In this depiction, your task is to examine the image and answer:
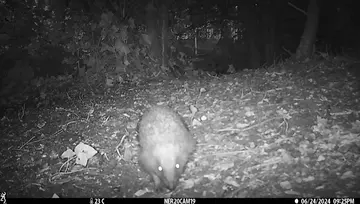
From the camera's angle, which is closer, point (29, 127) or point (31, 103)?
point (29, 127)

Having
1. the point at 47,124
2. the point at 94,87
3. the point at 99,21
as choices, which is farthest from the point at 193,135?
the point at 99,21

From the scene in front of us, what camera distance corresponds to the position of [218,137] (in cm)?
505

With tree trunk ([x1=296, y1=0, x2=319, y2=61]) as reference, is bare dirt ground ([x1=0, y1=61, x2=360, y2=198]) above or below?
below

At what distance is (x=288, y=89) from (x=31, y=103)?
7.70 metres

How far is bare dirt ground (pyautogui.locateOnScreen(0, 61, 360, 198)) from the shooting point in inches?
147

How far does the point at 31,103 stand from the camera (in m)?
8.12

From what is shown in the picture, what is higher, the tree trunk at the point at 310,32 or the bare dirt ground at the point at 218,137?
the tree trunk at the point at 310,32

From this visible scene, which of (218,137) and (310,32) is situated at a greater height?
(310,32)

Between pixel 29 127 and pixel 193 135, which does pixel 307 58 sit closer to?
pixel 193 135

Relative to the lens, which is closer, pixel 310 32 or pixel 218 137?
pixel 218 137

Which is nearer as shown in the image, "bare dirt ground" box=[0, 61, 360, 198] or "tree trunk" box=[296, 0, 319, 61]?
"bare dirt ground" box=[0, 61, 360, 198]

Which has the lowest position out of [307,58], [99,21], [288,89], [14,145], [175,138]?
[14,145]

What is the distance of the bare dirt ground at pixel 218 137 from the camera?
3.74 metres

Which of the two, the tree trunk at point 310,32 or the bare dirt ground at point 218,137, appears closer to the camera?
the bare dirt ground at point 218,137
